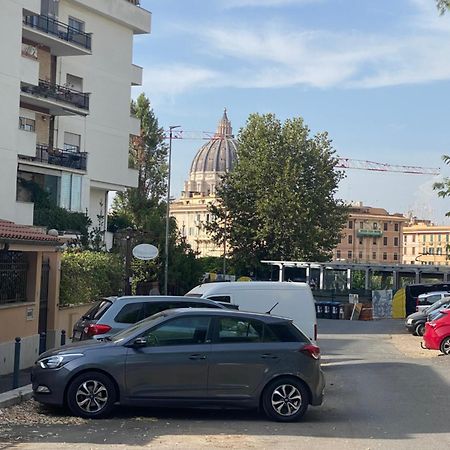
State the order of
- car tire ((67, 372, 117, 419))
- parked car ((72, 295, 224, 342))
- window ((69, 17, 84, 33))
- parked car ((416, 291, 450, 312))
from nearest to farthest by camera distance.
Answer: car tire ((67, 372, 117, 419))
parked car ((72, 295, 224, 342))
window ((69, 17, 84, 33))
parked car ((416, 291, 450, 312))

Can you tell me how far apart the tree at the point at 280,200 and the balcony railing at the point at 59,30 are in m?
27.2

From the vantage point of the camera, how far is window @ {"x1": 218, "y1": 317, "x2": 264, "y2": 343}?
1142cm

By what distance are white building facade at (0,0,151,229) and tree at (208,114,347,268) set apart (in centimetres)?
2085

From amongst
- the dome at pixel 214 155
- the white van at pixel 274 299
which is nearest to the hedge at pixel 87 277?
the white van at pixel 274 299

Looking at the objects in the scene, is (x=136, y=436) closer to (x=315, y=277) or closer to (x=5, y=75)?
(x=5, y=75)

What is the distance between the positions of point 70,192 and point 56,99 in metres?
4.50

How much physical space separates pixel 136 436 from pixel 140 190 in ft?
185

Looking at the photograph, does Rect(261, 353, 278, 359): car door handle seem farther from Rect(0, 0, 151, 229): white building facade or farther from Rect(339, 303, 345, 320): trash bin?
Rect(339, 303, 345, 320): trash bin

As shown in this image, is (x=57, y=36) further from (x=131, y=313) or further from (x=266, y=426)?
(x=266, y=426)

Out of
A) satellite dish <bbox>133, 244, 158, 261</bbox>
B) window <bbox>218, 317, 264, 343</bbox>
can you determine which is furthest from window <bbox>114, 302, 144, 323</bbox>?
satellite dish <bbox>133, 244, 158, 261</bbox>

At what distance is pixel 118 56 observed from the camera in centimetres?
4394

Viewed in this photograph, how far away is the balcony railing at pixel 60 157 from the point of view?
1455 inches

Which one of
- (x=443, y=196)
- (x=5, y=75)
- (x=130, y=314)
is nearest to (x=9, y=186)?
(x=5, y=75)

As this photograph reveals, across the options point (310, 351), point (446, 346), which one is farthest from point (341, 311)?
point (310, 351)
